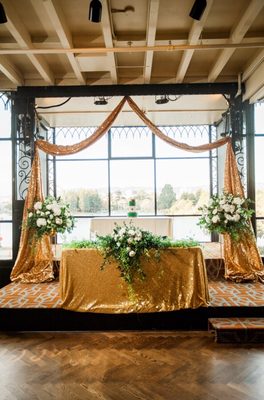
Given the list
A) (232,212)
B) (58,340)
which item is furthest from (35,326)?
(232,212)

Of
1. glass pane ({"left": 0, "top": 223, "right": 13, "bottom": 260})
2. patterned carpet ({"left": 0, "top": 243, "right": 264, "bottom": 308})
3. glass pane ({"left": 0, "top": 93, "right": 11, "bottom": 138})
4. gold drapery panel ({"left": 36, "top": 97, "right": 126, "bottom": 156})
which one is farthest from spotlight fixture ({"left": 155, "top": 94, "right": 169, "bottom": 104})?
glass pane ({"left": 0, "top": 223, "right": 13, "bottom": 260})

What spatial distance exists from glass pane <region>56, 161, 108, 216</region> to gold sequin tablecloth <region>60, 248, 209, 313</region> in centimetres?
420

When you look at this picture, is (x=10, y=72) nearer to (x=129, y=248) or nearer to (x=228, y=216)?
(x=129, y=248)

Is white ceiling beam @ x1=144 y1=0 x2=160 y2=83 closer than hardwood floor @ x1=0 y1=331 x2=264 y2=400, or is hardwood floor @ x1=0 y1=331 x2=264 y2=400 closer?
hardwood floor @ x1=0 y1=331 x2=264 y2=400

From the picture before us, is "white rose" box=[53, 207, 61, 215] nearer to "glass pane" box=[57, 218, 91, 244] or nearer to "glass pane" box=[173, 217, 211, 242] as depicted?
"glass pane" box=[57, 218, 91, 244]

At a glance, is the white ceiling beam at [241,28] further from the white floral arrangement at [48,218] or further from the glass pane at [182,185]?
the white floral arrangement at [48,218]

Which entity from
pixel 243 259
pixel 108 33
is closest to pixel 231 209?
pixel 243 259

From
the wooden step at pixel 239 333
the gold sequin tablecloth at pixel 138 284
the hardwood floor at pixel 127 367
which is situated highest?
the gold sequin tablecloth at pixel 138 284

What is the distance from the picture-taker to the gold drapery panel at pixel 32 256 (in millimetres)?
5234

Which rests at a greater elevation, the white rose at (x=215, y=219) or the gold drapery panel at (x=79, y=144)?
the gold drapery panel at (x=79, y=144)

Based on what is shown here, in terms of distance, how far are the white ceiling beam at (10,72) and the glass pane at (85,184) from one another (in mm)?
2837

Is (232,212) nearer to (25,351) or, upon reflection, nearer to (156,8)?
(156,8)

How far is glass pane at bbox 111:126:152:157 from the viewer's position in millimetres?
7992

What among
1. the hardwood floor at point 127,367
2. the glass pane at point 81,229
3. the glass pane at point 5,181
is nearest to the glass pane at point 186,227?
the glass pane at point 81,229
